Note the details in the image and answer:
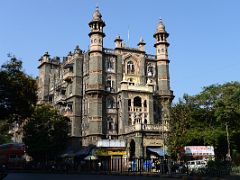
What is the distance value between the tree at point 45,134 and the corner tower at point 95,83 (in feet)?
14.4

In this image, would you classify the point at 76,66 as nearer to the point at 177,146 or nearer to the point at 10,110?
the point at 177,146

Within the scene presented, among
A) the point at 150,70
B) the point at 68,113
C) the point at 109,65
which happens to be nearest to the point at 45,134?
the point at 68,113

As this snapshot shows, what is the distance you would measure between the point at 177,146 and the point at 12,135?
49634 millimetres

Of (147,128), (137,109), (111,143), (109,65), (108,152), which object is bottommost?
(108,152)

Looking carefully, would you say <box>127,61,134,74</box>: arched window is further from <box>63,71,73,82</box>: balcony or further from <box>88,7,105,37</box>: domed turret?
<box>63,71,73,82</box>: balcony

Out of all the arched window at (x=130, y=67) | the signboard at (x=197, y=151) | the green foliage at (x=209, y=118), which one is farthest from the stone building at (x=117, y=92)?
the signboard at (x=197, y=151)

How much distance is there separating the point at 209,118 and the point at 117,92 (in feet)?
47.2

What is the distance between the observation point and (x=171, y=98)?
205ft

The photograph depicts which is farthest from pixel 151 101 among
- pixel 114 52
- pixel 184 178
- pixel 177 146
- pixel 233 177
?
pixel 233 177

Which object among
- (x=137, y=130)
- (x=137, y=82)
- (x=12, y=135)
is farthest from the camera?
(x=12, y=135)

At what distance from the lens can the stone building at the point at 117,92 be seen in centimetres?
5666

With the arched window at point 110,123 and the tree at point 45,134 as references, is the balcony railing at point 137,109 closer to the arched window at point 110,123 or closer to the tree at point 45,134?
the arched window at point 110,123

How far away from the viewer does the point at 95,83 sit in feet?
191

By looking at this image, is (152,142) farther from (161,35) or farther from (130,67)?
(161,35)
